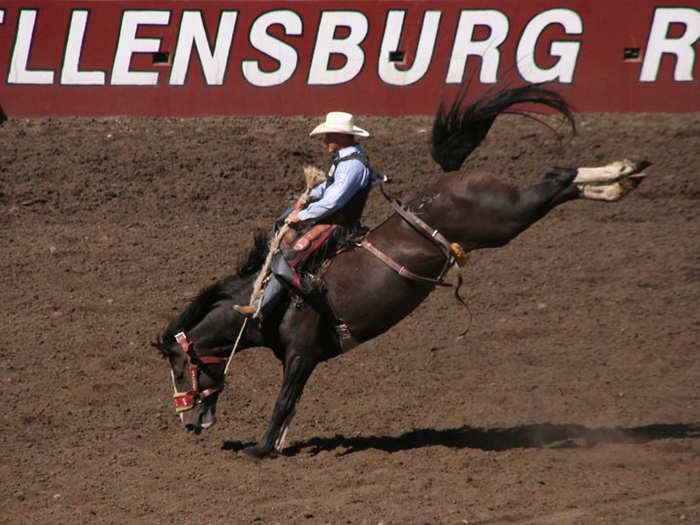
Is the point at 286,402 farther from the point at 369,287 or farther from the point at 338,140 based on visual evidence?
the point at 338,140

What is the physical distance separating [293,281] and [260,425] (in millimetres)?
1440

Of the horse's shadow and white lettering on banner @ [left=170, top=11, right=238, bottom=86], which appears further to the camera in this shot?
white lettering on banner @ [left=170, top=11, right=238, bottom=86]

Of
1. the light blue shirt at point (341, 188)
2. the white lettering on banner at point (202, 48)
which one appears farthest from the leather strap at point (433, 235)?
the white lettering on banner at point (202, 48)

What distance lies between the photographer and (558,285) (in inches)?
402

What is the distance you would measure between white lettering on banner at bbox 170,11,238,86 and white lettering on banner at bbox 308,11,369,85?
105cm

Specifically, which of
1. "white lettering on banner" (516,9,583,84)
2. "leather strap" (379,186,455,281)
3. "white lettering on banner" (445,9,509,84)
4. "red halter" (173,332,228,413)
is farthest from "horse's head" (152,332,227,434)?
"white lettering on banner" (516,9,583,84)

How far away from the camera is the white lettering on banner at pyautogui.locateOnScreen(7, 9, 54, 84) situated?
41.9 ft

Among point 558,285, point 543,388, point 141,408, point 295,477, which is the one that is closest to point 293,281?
point 295,477

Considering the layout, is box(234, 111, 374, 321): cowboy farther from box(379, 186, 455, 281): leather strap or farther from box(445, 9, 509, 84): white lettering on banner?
box(445, 9, 509, 84): white lettering on banner

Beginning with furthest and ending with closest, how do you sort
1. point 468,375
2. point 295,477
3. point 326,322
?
1. point 468,375
2. point 326,322
3. point 295,477

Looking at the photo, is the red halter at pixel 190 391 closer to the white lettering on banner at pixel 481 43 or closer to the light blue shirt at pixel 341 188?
the light blue shirt at pixel 341 188

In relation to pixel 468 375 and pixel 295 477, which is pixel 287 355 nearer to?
pixel 295 477

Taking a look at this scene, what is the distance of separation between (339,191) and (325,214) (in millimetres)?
190

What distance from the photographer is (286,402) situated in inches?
294
